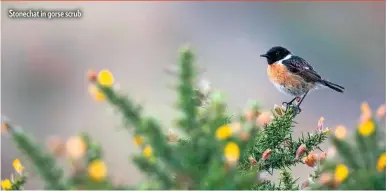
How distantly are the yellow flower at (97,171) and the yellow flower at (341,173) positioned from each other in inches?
19.4

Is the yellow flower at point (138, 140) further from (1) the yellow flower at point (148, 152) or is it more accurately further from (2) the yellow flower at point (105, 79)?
(2) the yellow flower at point (105, 79)

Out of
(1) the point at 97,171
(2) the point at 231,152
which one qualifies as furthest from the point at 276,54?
(1) the point at 97,171

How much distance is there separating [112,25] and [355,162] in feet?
25.5

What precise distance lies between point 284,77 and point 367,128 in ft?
9.66

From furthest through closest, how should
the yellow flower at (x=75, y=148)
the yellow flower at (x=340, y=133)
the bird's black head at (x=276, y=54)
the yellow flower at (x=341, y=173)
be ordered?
the bird's black head at (x=276, y=54)
the yellow flower at (x=340, y=133)
the yellow flower at (x=341, y=173)
the yellow flower at (x=75, y=148)

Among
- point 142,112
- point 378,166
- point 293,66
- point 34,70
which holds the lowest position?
point 378,166

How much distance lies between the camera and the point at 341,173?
121 centimetres

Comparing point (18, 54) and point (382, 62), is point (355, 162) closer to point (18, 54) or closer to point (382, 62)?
point (18, 54)

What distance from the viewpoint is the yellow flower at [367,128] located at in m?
1.24

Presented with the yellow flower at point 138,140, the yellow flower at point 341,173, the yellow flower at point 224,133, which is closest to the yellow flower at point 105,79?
the yellow flower at point 138,140

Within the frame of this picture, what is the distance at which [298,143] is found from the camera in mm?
1843

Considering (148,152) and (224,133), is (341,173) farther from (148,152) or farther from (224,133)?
(148,152)

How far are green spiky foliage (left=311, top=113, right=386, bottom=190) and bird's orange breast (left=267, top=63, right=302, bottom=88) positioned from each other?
2.85m

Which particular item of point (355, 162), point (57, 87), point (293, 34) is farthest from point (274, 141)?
point (293, 34)
